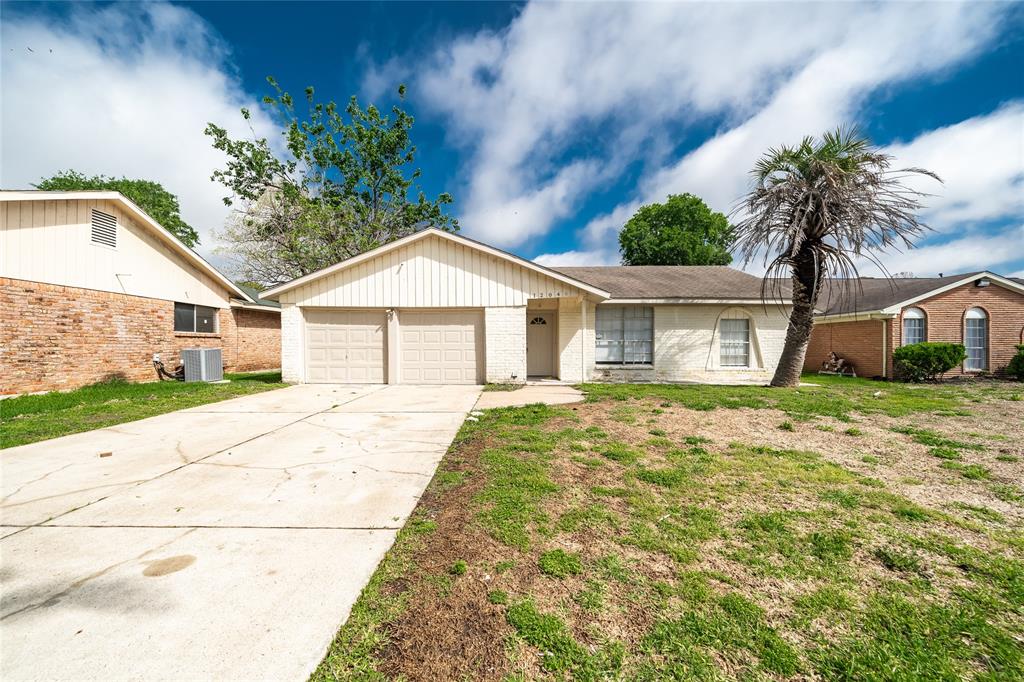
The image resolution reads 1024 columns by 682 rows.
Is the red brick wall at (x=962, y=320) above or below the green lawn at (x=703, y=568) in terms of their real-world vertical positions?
above

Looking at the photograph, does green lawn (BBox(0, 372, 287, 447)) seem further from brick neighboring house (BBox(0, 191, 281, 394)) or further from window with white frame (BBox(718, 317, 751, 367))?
window with white frame (BBox(718, 317, 751, 367))

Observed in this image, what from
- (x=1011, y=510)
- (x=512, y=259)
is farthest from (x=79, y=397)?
(x=1011, y=510)

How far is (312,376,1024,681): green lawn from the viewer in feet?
5.55

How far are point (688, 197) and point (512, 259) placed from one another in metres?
27.8

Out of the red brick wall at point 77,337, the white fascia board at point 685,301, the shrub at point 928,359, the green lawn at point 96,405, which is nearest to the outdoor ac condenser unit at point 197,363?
the green lawn at point 96,405

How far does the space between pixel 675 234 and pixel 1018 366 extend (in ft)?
68.0

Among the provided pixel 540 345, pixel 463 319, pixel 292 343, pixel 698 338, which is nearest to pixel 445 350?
pixel 463 319

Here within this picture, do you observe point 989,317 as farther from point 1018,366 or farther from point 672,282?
point 672,282

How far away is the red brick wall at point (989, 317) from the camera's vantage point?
13.6 metres

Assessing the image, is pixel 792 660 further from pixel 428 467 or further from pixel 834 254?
pixel 834 254

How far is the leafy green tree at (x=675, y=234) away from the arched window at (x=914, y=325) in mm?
17486

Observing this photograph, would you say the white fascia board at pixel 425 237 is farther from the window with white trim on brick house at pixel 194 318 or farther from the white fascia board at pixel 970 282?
the white fascia board at pixel 970 282

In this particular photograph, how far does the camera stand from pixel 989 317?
13.7 metres

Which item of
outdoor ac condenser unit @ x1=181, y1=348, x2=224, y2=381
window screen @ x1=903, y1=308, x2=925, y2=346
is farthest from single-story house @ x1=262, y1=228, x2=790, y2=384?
window screen @ x1=903, y1=308, x2=925, y2=346
